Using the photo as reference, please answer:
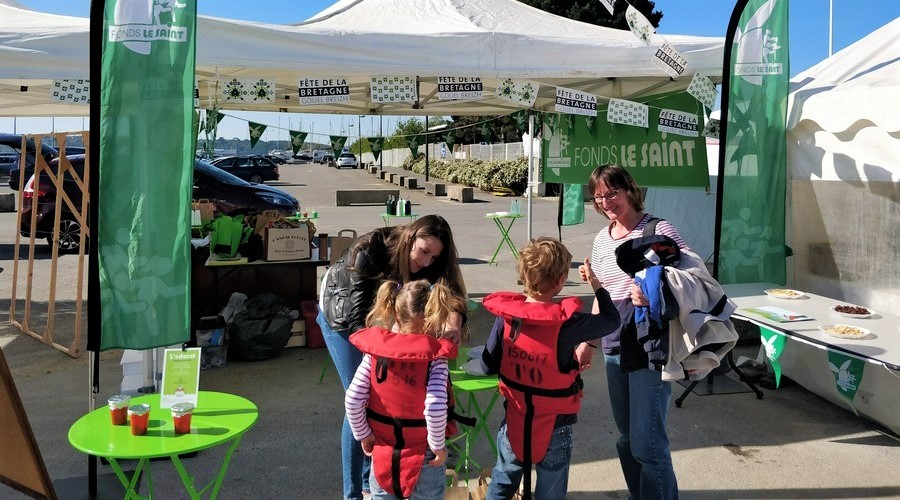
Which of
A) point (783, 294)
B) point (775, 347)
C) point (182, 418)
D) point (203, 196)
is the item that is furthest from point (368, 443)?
point (203, 196)

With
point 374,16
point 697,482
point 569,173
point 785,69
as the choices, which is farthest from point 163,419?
point 569,173

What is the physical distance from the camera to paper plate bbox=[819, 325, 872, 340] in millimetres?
3527

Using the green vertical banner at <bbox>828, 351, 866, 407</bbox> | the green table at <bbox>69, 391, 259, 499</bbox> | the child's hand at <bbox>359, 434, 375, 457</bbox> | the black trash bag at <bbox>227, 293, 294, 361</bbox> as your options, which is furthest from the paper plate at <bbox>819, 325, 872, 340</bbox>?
the black trash bag at <bbox>227, 293, 294, 361</bbox>

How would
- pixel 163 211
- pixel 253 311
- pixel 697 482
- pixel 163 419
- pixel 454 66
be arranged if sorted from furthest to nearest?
pixel 253 311
pixel 454 66
pixel 697 482
pixel 163 211
pixel 163 419

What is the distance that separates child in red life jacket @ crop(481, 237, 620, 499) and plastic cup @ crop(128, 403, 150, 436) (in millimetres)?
1330

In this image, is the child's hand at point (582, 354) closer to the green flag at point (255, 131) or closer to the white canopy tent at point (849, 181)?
the white canopy tent at point (849, 181)

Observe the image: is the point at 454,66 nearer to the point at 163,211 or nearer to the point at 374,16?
the point at 374,16

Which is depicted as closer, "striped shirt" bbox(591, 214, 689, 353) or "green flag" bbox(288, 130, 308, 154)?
"striped shirt" bbox(591, 214, 689, 353)

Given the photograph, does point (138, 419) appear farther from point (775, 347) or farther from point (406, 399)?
point (775, 347)

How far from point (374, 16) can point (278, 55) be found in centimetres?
139

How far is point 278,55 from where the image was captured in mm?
4438

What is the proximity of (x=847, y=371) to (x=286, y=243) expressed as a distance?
4.19m

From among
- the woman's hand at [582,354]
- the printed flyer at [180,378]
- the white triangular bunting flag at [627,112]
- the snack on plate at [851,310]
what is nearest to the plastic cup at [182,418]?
the printed flyer at [180,378]

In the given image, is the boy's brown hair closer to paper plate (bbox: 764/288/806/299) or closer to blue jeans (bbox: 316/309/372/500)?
blue jeans (bbox: 316/309/372/500)
